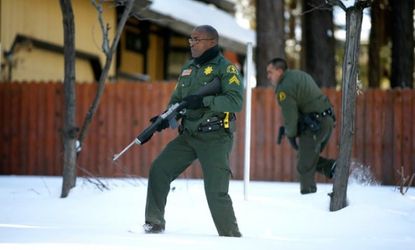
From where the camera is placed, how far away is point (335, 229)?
6973mm

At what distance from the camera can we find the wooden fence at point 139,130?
1158 cm

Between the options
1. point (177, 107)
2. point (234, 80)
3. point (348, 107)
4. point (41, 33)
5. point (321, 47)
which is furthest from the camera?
point (321, 47)

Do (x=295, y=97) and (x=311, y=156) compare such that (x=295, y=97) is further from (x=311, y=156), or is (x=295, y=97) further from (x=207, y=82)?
(x=207, y=82)

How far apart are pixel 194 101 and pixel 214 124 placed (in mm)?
261

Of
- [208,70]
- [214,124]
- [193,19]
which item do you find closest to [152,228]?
[214,124]

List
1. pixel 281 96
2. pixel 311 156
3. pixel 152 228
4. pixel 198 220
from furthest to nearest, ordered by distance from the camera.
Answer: pixel 311 156 → pixel 281 96 → pixel 198 220 → pixel 152 228

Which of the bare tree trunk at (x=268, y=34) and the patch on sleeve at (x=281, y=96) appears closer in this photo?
the patch on sleeve at (x=281, y=96)

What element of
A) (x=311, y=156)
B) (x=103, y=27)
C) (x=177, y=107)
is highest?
(x=103, y=27)

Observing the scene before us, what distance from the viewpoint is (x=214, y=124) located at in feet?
19.2

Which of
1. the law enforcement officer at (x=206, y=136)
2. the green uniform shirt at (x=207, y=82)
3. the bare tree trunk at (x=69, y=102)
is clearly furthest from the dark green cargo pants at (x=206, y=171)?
the bare tree trunk at (x=69, y=102)

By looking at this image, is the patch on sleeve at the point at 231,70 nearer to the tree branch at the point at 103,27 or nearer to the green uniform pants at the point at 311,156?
the green uniform pants at the point at 311,156

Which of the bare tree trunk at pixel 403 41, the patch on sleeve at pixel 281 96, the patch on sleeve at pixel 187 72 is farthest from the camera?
the bare tree trunk at pixel 403 41

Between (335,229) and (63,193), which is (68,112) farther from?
(335,229)

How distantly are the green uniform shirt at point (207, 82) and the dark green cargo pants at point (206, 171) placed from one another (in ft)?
0.52
